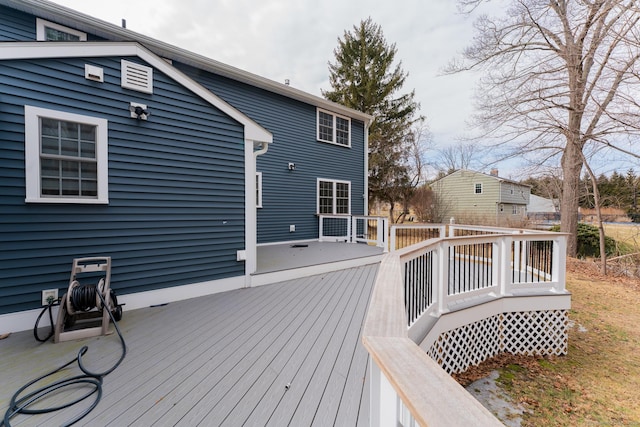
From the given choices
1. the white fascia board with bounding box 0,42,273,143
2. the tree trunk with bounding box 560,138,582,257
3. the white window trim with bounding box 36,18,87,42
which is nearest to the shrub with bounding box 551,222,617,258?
the tree trunk with bounding box 560,138,582,257

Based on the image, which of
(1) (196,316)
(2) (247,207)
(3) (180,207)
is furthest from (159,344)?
(2) (247,207)

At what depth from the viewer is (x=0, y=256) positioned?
9.50ft

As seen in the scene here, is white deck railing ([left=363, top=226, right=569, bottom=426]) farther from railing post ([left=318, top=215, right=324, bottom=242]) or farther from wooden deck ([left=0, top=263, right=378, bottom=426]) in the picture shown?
railing post ([left=318, top=215, right=324, bottom=242])

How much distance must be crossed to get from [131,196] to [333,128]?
733 cm

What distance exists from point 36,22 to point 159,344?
6483 mm

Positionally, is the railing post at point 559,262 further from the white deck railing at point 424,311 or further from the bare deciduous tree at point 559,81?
the bare deciduous tree at point 559,81

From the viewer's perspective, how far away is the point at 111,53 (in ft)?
11.5

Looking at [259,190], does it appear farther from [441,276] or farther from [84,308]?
[441,276]

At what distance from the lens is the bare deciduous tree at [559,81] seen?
7695 mm

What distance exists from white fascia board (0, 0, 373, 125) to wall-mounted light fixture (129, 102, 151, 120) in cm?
278

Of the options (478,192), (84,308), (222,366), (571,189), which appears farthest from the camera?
(478,192)

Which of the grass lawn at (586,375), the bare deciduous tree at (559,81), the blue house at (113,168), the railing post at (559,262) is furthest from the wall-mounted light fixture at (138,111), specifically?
the bare deciduous tree at (559,81)

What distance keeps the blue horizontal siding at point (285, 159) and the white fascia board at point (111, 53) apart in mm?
3022

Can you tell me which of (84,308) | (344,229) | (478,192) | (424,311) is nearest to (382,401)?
(424,311)
